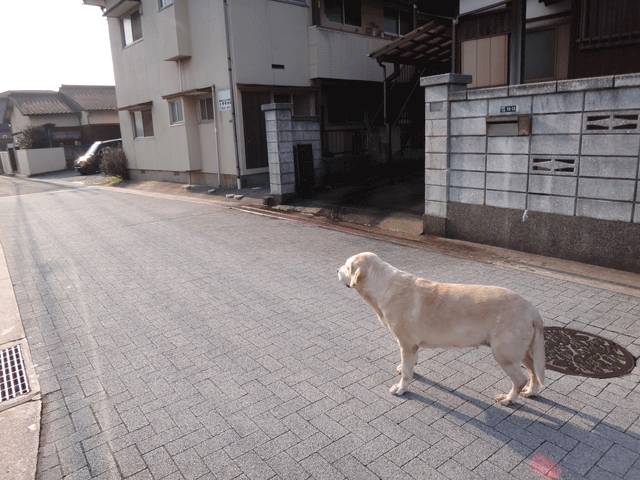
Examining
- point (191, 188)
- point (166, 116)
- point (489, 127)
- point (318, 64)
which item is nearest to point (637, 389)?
point (489, 127)

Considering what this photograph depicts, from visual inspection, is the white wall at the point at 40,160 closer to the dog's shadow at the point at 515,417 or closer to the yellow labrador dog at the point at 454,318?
the yellow labrador dog at the point at 454,318

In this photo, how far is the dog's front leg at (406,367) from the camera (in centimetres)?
388

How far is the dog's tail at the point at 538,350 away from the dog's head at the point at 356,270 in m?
1.36

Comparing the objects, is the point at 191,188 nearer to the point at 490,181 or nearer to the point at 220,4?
the point at 220,4

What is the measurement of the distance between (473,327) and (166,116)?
18.9 m

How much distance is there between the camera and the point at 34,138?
111ft

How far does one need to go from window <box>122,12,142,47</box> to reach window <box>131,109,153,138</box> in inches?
127

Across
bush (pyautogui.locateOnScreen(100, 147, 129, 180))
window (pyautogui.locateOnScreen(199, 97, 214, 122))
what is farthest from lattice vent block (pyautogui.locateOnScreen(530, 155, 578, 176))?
bush (pyautogui.locateOnScreen(100, 147, 129, 180))

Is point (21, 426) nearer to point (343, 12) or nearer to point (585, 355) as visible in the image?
point (585, 355)

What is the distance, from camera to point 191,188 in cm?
1859

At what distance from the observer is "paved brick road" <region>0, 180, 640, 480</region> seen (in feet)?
10.5

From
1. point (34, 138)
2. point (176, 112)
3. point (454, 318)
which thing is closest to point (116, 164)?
point (176, 112)

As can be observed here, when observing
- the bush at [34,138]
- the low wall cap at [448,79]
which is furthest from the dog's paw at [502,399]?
the bush at [34,138]

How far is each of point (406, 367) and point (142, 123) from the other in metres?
21.5
